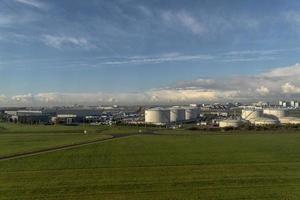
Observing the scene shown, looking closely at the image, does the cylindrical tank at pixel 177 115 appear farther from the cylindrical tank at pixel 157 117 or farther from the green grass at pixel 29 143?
the green grass at pixel 29 143

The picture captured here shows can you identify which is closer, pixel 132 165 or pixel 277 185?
pixel 277 185

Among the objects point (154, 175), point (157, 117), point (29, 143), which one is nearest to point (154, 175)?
point (154, 175)

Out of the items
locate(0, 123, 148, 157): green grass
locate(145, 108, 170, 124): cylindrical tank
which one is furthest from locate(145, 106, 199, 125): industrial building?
locate(0, 123, 148, 157): green grass

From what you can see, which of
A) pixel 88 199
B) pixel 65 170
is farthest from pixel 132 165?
pixel 88 199

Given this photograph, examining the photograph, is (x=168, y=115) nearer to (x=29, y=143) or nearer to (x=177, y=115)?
(x=177, y=115)

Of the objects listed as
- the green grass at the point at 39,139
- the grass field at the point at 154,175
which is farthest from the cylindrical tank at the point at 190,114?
the grass field at the point at 154,175

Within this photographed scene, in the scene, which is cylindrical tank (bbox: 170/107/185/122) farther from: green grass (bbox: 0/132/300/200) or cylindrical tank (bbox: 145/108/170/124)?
green grass (bbox: 0/132/300/200)

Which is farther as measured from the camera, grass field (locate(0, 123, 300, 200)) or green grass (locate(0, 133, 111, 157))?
green grass (locate(0, 133, 111, 157))

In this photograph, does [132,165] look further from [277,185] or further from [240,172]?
[277,185]
